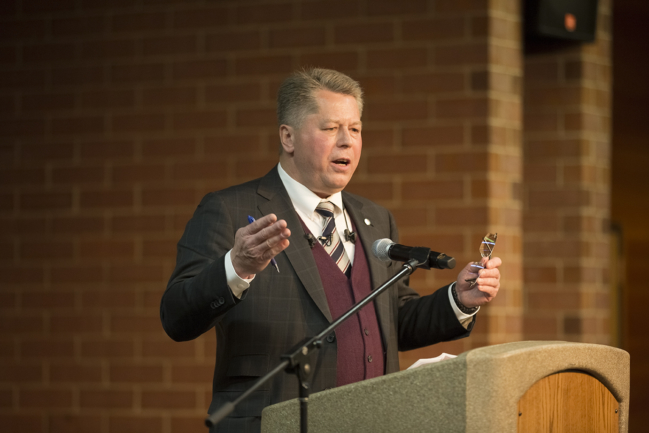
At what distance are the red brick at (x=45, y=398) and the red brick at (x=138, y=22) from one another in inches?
69.3

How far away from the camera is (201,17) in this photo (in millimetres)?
3707

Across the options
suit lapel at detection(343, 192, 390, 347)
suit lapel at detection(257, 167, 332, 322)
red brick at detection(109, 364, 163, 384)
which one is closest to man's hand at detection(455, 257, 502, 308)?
suit lapel at detection(343, 192, 390, 347)

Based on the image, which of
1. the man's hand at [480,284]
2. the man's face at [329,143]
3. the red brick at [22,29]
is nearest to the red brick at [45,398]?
the red brick at [22,29]

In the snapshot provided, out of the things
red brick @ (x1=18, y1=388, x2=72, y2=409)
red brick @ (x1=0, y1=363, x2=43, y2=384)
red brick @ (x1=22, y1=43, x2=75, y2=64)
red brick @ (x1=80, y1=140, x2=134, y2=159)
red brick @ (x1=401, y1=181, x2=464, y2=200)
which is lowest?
red brick @ (x1=18, y1=388, x2=72, y2=409)

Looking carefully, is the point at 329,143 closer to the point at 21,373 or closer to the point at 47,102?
the point at 47,102

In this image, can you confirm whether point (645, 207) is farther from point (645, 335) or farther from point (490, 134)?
point (490, 134)

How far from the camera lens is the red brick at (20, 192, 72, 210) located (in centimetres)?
374

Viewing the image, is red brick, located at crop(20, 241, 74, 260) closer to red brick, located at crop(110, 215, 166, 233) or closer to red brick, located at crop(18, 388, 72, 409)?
red brick, located at crop(110, 215, 166, 233)

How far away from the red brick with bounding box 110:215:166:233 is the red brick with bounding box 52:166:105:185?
219 mm

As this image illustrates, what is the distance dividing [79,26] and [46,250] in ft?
3.64

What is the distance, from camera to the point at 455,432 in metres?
1.34

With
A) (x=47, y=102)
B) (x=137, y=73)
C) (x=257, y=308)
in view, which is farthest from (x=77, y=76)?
(x=257, y=308)

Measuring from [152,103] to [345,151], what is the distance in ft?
5.90

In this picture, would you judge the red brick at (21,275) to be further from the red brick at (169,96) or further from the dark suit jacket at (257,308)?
the dark suit jacket at (257,308)
